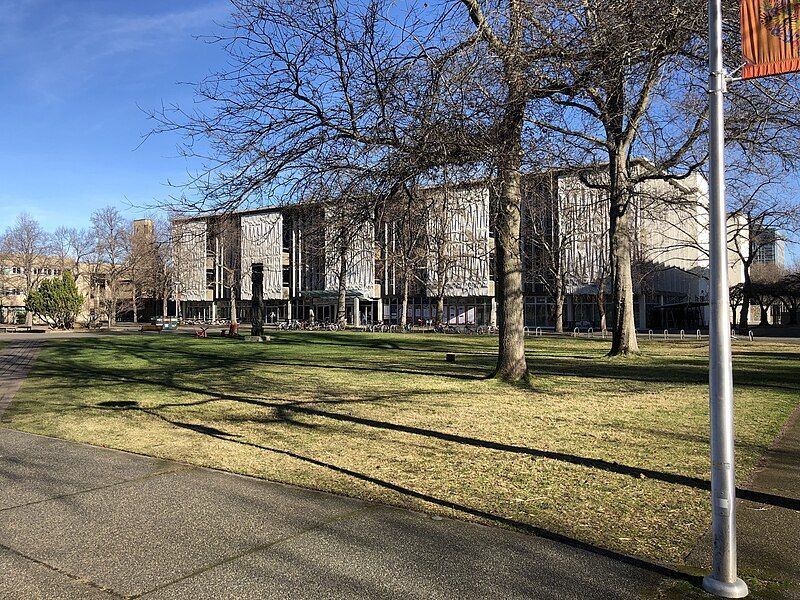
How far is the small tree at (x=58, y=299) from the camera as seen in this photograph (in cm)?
5138

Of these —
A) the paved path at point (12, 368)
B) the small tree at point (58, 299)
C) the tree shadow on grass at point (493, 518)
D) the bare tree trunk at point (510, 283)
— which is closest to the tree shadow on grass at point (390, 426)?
the paved path at point (12, 368)

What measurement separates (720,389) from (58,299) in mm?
55614

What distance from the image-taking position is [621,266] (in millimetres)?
22578

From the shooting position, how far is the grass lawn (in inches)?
224

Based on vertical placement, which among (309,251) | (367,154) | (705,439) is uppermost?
(367,154)

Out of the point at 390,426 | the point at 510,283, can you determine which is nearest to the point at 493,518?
the point at 390,426

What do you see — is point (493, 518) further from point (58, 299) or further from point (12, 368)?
point (58, 299)

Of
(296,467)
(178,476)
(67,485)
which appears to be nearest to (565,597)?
(296,467)

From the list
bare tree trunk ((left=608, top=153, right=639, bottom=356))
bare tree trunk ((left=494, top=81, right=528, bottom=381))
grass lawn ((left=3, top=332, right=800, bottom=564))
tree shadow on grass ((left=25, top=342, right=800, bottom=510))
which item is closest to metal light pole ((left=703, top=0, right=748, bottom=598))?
grass lawn ((left=3, top=332, right=800, bottom=564))

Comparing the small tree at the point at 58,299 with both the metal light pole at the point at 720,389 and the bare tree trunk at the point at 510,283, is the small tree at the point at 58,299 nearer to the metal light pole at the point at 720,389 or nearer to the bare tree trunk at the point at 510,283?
the bare tree trunk at the point at 510,283

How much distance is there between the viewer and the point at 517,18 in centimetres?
810

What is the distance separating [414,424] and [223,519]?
482cm

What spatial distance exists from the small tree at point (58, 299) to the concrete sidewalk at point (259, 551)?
166 feet

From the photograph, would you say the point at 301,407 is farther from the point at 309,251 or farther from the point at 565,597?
the point at 565,597
